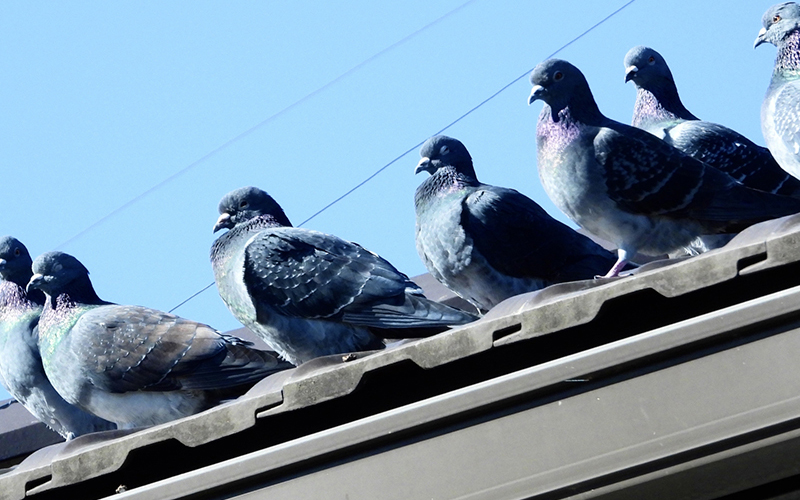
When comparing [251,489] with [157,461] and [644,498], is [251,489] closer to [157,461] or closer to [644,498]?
[157,461]

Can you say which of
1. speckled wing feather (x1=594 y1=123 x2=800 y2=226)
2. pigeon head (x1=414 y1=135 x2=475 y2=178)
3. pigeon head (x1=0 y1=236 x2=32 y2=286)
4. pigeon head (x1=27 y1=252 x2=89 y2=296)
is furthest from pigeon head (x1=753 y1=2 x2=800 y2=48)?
pigeon head (x1=0 y1=236 x2=32 y2=286)

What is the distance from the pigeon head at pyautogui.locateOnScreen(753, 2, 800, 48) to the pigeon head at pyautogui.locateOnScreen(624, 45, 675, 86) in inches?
33.0

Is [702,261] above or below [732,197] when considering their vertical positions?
above

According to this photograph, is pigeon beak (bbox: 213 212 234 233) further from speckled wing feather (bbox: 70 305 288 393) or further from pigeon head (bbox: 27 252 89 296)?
speckled wing feather (bbox: 70 305 288 393)

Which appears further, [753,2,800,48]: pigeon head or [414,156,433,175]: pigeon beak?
[414,156,433,175]: pigeon beak

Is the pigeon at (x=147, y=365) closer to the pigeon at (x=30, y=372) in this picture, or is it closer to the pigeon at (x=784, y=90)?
the pigeon at (x=30, y=372)

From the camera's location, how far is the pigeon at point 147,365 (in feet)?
17.4

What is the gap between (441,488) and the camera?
2818 millimetres

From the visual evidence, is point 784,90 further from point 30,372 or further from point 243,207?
point 30,372

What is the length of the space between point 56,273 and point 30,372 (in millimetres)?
584

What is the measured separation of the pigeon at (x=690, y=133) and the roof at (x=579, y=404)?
2.79 m

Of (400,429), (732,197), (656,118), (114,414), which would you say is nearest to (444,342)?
(400,429)

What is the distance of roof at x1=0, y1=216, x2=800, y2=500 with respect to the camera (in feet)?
8.63

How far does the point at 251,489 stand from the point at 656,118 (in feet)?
13.4
